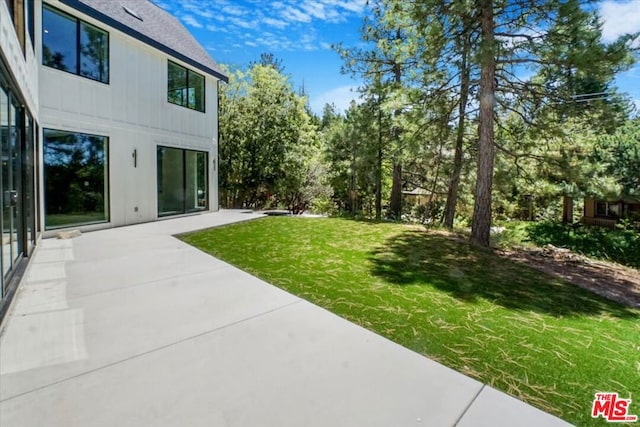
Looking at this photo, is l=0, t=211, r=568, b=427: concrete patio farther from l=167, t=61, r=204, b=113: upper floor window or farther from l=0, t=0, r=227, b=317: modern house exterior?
l=167, t=61, r=204, b=113: upper floor window

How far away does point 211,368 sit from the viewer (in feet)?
7.64

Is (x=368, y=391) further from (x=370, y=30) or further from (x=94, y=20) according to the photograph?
(x=370, y=30)

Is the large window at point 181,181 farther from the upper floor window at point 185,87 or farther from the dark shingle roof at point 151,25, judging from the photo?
the dark shingle roof at point 151,25

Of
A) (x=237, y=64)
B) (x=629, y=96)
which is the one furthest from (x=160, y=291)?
(x=237, y=64)

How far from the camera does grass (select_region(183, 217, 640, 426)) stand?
7.70 ft

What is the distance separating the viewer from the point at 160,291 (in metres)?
3.85

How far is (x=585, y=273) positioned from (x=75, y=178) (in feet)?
32.9

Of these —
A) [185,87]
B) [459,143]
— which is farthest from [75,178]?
[459,143]

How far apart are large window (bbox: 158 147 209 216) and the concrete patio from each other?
244 inches

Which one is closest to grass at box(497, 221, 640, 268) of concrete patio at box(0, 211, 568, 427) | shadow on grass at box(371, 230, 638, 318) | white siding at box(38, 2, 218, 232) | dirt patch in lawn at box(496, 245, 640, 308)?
dirt patch in lawn at box(496, 245, 640, 308)

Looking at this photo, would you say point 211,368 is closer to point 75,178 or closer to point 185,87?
point 75,178

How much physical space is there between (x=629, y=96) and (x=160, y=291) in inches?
408

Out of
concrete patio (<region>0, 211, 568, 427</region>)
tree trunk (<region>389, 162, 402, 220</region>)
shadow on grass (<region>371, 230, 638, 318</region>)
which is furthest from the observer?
tree trunk (<region>389, 162, 402, 220</region>)

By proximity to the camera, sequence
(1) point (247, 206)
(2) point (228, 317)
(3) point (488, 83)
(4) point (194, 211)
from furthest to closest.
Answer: (1) point (247, 206)
(4) point (194, 211)
(3) point (488, 83)
(2) point (228, 317)
